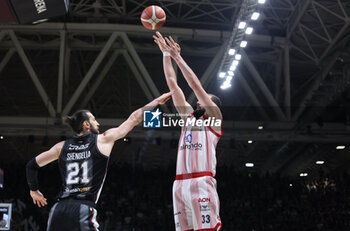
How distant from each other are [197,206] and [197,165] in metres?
0.51

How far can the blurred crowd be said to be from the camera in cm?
1925

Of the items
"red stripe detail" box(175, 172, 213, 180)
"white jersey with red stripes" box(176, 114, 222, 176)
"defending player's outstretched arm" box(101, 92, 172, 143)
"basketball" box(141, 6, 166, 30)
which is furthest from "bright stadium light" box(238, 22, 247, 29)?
"red stripe detail" box(175, 172, 213, 180)

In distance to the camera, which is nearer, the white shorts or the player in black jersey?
the player in black jersey

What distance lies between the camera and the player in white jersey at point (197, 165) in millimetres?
5152

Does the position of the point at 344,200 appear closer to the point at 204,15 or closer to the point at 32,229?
the point at 204,15

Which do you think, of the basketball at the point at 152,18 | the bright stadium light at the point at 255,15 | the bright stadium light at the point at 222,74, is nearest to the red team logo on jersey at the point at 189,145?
the basketball at the point at 152,18

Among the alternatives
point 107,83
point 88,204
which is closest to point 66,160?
point 88,204

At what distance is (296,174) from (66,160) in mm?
28906

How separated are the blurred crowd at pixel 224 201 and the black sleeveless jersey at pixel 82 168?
1401 centimetres

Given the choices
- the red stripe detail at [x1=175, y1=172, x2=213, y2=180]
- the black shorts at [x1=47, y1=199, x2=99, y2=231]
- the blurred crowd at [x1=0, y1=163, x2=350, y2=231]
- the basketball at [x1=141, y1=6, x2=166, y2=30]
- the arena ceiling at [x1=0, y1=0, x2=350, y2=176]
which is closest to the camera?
the black shorts at [x1=47, y1=199, x2=99, y2=231]

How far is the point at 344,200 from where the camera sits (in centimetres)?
2200

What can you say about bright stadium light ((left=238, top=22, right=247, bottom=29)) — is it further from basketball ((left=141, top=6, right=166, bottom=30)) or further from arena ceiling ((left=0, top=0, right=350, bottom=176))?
basketball ((left=141, top=6, right=166, bottom=30))

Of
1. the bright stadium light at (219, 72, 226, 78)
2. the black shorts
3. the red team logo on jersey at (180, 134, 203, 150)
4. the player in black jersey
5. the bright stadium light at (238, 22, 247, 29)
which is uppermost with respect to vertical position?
the bright stadium light at (238, 22, 247, 29)

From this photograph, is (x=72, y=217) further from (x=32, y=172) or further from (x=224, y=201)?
(x=224, y=201)
